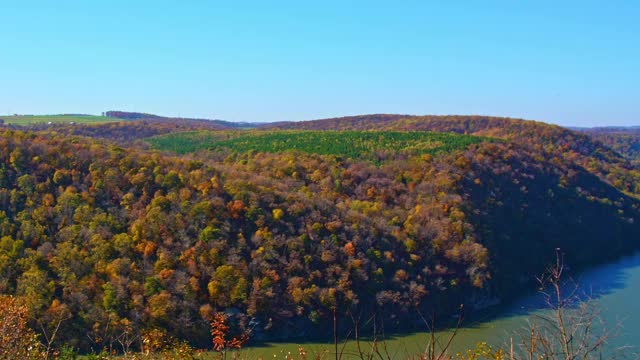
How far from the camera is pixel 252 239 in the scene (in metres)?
35.9

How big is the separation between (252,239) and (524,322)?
16824 millimetres

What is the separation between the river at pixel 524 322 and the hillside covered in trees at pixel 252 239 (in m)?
1.74

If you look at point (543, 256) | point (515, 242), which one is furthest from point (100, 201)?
point (543, 256)

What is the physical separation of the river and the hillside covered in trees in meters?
1.74

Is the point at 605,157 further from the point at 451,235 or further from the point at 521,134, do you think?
the point at 451,235

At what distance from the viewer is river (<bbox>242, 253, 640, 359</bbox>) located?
98.4 ft

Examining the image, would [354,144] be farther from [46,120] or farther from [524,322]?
[46,120]

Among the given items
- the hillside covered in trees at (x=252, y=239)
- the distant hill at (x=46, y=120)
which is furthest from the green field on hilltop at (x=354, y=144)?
the distant hill at (x=46, y=120)

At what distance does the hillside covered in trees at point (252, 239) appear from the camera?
31.5 m

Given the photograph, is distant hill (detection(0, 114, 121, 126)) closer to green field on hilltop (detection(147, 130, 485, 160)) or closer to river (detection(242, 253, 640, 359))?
green field on hilltop (detection(147, 130, 485, 160))

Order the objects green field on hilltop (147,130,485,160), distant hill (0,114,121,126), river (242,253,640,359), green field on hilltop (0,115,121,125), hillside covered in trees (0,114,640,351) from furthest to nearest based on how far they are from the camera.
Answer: green field on hilltop (0,115,121,125) → distant hill (0,114,121,126) → green field on hilltop (147,130,485,160) → hillside covered in trees (0,114,640,351) → river (242,253,640,359)

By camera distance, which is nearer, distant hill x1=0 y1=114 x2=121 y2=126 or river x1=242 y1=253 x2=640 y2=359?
river x1=242 y1=253 x2=640 y2=359

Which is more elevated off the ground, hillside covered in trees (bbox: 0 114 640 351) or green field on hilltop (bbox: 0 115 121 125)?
green field on hilltop (bbox: 0 115 121 125)

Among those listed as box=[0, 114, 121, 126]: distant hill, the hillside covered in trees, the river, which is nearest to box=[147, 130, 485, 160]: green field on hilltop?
the hillside covered in trees
